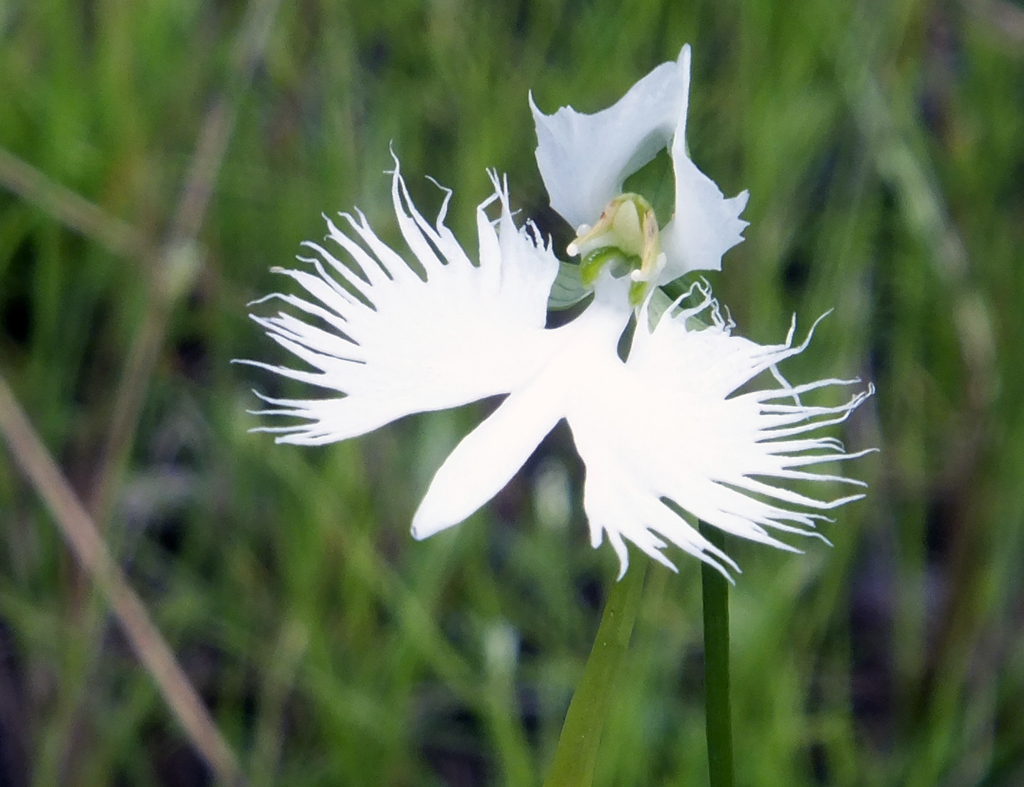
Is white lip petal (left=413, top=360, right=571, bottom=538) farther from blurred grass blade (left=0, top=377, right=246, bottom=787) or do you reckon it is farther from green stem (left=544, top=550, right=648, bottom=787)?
blurred grass blade (left=0, top=377, right=246, bottom=787)

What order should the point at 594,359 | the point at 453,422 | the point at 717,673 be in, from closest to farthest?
1. the point at 717,673
2. the point at 594,359
3. the point at 453,422

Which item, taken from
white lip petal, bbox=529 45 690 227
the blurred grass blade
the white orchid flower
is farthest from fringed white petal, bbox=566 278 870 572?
the blurred grass blade

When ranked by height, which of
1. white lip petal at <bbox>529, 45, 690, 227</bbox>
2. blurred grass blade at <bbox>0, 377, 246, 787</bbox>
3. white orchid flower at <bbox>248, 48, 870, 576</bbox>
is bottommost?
blurred grass blade at <bbox>0, 377, 246, 787</bbox>

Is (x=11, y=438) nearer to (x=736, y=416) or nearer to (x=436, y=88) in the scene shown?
(x=436, y=88)

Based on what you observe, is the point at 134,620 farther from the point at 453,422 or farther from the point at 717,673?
the point at 717,673

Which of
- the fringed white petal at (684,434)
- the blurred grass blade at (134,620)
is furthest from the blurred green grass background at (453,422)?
the fringed white petal at (684,434)

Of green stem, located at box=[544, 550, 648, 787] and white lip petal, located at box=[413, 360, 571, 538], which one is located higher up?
Answer: white lip petal, located at box=[413, 360, 571, 538]

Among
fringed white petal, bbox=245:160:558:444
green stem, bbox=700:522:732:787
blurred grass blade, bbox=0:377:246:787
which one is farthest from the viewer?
blurred grass blade, bbox=0:377:246:787

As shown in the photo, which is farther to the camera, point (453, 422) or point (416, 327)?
point (453, 422)

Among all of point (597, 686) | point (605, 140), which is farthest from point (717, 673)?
point (605, 140)
